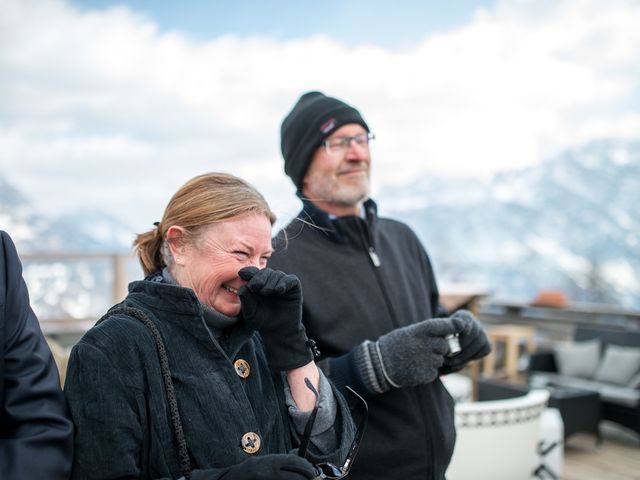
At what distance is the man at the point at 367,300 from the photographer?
1.21 metres

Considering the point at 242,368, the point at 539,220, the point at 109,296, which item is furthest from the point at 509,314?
the point at 539,220

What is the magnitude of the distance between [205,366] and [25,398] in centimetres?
25

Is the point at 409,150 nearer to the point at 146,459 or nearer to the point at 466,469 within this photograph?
the point at 466,469

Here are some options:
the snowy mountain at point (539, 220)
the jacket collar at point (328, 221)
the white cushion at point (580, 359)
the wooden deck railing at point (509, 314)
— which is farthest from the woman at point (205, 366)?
the snowy mountain at point (539, 220)

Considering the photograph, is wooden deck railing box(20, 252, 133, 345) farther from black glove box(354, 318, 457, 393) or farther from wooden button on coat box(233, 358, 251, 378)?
wooden button on coat box(233, 358, 251, 378)

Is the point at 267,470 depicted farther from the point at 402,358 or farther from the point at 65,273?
the point at 65,273

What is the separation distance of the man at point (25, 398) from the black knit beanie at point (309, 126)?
801 millimetres

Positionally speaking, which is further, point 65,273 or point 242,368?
point 65,273

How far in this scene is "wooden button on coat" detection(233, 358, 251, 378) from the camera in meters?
0.93

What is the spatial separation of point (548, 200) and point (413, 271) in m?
26.8

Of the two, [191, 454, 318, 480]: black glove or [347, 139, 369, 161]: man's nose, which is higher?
[347, 139, 369, 161]: man's nose

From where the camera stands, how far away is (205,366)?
88 centimetres

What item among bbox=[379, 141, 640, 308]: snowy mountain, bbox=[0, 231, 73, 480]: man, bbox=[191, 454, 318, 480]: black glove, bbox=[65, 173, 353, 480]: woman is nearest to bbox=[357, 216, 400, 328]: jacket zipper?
bbox=[65, 173, 353, 480]: woman

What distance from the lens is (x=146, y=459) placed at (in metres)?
0.80
